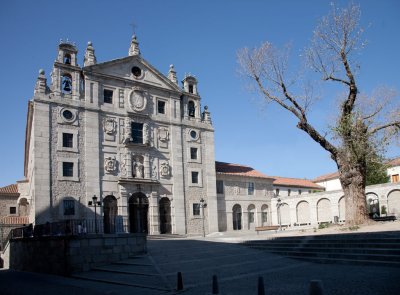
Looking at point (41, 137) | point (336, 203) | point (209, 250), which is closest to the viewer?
point (209, 250)

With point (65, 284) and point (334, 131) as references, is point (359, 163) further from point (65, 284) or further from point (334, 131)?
point (65, 284)

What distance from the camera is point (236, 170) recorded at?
47.6m

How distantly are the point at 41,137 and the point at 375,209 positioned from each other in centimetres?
3255

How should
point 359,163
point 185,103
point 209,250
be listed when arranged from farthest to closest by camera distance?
point 185,103 < point 359,163 < point 209,250

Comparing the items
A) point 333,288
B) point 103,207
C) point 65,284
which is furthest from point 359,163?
point 103,207

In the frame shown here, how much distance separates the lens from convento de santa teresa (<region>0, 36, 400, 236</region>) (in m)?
32.3

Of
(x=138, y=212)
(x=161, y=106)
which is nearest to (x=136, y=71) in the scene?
(x=161, y=106)

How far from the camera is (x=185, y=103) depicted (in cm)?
4172

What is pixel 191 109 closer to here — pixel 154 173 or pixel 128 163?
pixel 154 173

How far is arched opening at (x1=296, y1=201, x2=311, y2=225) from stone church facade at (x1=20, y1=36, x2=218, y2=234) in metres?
12.5

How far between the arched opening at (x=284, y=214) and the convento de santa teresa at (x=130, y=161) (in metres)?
2.97

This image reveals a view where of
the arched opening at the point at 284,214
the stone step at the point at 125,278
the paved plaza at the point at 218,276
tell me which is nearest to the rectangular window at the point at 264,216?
the arched opening at the point at 284,214

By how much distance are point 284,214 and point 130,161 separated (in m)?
22.6

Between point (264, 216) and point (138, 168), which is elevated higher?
point (138, 168)
